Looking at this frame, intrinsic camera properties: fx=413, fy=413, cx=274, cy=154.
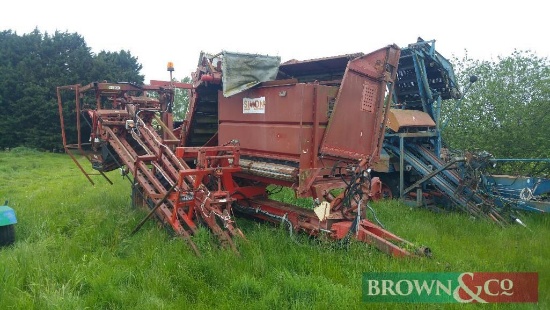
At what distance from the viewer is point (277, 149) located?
5234 millimetres

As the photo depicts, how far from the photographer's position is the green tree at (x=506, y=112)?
8.51 metres

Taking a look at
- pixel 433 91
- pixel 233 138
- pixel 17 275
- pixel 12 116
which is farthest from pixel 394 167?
pixel 12 116

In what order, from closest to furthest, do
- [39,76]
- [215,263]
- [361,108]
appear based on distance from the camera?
[215,263], [361,108], [39,76]

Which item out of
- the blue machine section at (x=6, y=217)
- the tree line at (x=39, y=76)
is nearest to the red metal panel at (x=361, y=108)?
the blue machine section at (x=6, y=217)

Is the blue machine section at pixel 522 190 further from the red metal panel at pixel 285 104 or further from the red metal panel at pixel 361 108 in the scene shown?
the red metal panel at pixel 285 104

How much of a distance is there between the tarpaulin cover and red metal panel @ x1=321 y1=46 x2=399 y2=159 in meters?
1.19

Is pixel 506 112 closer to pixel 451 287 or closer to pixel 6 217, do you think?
pixel 451 287

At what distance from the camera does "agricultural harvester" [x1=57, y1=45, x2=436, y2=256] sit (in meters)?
4.91

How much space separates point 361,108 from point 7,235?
4.72 m

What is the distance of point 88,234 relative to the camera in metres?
5.48

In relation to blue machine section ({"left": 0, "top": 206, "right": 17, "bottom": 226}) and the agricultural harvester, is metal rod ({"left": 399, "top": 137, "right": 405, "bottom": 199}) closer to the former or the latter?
the agricultural harvester

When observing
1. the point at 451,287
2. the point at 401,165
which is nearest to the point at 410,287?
the point at 451,287

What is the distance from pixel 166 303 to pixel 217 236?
1255 mm

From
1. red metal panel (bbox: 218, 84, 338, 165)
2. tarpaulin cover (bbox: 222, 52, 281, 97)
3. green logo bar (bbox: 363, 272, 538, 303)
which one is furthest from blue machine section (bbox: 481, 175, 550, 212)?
tarpaulin cover (bbox: 222, 52, 281, 97)
